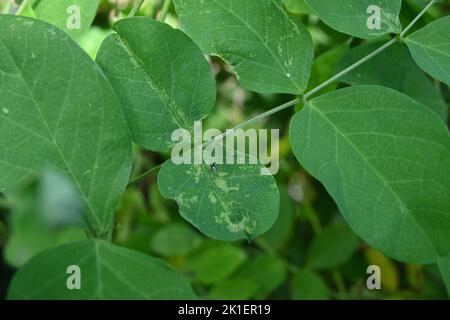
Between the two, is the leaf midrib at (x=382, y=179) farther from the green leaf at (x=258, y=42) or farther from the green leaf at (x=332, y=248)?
Answer: the green leaf at (x=332, y=248)

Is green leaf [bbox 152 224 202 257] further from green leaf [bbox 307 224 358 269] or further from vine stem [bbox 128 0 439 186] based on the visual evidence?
vine stem [bbox 128 0 439 186]

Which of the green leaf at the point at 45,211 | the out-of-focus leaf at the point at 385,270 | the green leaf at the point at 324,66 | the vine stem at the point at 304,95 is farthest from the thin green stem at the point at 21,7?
the out-of-focus leaf at the point at 385,270

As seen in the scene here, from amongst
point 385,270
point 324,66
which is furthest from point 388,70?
point 385,270

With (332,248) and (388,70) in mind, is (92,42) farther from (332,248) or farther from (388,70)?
(332,248)

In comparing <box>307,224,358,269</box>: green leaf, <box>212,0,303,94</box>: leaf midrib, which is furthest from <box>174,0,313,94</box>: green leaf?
<box>307,224,358,269</box>: green leaf
